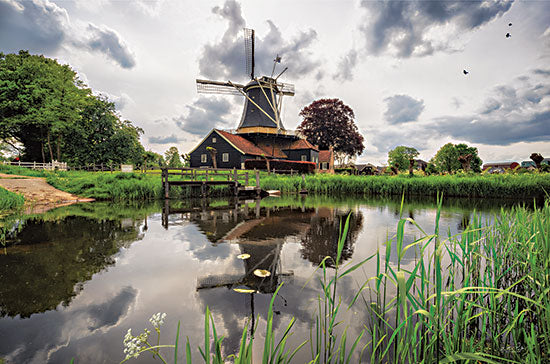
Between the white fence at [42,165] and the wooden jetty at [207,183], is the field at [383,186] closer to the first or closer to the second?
the wooden jetty at [207,183]

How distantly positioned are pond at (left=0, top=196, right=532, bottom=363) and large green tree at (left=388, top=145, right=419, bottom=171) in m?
73.9

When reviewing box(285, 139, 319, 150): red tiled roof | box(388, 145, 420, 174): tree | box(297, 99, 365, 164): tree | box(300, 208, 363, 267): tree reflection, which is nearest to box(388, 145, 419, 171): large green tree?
box(388, 145, 420, 174): tree

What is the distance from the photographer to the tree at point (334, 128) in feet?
144

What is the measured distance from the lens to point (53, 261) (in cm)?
418

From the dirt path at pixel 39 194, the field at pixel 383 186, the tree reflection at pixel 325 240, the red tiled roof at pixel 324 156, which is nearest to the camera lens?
the tree reflection at pixel 325 240

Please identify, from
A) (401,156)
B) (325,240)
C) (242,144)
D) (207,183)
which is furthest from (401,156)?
(325,240)

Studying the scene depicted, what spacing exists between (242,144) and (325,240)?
27.7 meters

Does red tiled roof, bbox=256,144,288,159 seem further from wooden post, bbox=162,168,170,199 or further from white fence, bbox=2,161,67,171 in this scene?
white fence, bbox=2,161,67,171

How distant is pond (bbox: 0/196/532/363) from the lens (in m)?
2.30

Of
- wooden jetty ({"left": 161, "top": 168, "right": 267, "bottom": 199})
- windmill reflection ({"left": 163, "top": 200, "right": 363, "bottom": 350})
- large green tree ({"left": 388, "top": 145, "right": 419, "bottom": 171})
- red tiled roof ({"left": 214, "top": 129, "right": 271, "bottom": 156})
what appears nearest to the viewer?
windmill reflection ({"left": 163, "top": 200, "right": 363, "bottom": 350})

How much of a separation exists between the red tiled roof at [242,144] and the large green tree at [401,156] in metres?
53.0

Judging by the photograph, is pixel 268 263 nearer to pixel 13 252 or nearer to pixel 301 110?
pixel 13 252

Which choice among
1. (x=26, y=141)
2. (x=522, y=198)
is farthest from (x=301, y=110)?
(x=26, y=141)

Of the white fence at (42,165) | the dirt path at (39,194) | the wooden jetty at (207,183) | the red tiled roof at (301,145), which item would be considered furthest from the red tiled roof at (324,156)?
the white fence at (42,165)
